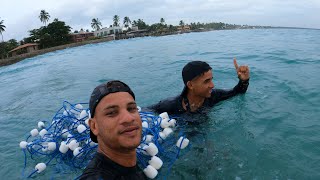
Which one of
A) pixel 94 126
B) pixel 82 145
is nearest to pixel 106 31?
pixel 82 145

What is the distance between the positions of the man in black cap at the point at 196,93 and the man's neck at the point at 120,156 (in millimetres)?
2826

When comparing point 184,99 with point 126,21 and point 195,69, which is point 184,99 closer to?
point 195,69

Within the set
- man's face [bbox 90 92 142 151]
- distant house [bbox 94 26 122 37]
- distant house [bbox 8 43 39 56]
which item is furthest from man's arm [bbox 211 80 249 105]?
distant house [bbox 94 26 122 37]

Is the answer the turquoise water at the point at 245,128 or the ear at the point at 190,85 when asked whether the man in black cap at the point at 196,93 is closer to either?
the ear at the point at 190,85

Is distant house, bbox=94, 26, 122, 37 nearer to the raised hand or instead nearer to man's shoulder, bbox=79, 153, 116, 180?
the raised hand

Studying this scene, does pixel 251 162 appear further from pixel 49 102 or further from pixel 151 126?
pixel 49 102

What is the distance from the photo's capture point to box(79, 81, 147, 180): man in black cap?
2.76 metres

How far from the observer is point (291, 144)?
535cm

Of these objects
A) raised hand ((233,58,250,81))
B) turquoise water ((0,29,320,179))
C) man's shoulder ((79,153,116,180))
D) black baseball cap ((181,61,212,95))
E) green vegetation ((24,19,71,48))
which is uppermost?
green vegetation ((24,19,71,48))

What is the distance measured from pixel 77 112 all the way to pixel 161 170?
103 inches

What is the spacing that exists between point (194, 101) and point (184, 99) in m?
0.21

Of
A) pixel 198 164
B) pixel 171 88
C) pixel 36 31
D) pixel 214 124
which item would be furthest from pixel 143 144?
pixel 36 31

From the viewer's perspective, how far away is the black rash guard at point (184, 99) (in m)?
6.03

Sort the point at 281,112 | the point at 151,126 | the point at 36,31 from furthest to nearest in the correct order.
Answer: the point at 36,31, the point at 281,112, the point at 151,126
